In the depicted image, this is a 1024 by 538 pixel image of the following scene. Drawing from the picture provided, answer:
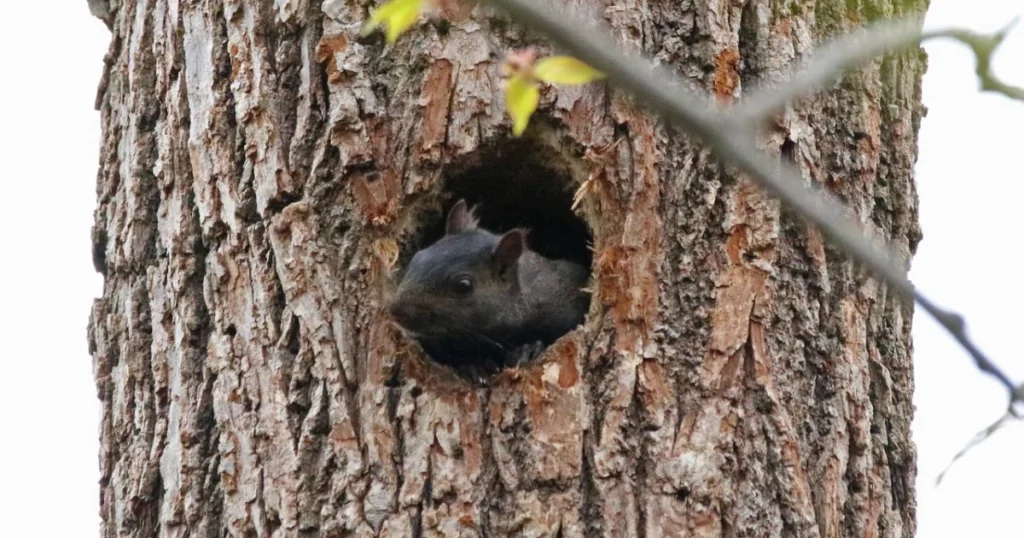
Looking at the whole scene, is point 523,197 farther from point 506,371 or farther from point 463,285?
point 506,371

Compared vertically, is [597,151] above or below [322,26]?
below

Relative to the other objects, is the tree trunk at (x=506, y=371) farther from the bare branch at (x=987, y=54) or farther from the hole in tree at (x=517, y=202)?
the bare branch at (x=987, y=54)

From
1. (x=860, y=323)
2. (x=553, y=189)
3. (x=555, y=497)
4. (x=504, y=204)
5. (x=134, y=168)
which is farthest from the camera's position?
(x=504, y=204)

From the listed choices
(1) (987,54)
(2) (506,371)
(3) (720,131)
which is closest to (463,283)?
(2) (506,371)

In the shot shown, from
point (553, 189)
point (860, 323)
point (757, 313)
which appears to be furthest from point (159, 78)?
point (860, 323)

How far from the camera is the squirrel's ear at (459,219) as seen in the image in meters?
3.44

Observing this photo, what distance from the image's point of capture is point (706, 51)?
2855 mm

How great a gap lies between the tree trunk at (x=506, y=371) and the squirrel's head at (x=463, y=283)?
0.21 m

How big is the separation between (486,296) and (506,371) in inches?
38.6

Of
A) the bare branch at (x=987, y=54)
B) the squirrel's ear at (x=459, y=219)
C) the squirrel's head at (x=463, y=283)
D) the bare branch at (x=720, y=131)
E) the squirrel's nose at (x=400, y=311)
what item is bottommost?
the bare branch at (x=720, y=131)

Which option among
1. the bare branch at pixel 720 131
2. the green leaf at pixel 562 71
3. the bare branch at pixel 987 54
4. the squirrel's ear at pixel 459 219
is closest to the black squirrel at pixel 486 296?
the squirrel's ear at pixel 459 219

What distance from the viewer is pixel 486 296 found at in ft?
12.2

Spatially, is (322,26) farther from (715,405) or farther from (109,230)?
(715,405)

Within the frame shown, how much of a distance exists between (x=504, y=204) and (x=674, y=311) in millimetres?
1252
